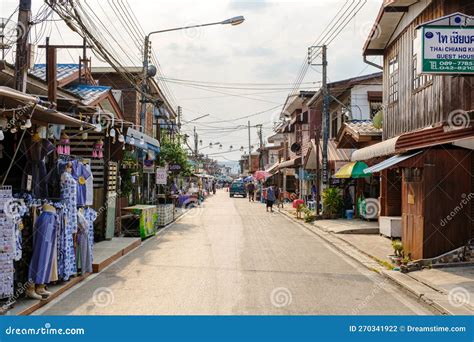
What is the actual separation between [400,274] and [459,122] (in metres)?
3.22

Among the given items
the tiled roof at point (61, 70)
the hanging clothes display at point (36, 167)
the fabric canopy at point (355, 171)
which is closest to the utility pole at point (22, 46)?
the hanging clothes display at point (36, 167)

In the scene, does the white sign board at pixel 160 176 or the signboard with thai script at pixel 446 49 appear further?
the white sign board at pixel 160 176

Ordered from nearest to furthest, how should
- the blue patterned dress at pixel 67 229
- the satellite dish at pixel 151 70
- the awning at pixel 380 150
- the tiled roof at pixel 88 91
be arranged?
1. the blue patterned dress at pixel 67 229
2. the awning at pixel 380 150
3. the tiled roof at pixel 88 91
4. the satellite dish at pixel 151 70

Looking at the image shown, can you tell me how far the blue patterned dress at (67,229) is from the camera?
854 centimetres

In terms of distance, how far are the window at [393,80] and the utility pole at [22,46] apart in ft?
33.8

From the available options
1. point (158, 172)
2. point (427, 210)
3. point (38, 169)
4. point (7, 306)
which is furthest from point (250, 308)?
point (158, 172)

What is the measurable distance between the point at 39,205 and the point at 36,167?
1.10m

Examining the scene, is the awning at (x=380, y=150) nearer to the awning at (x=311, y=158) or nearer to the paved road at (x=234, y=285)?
the paved road at (x=234, y=285)

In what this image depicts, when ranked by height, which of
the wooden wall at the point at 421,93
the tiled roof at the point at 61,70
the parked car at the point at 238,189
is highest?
the tiled roof at the point at 61,70

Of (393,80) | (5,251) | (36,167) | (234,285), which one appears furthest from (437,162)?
(5,251)

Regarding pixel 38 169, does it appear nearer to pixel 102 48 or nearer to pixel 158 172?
pixel 102 48

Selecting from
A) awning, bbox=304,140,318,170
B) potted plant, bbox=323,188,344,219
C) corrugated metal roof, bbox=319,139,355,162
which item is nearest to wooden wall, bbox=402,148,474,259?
potted plant, bbox=323,188,344,219

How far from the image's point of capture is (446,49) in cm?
955

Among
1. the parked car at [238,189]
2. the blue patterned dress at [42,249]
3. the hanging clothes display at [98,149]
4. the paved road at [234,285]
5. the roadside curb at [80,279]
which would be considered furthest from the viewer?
the parked car at [238,189]
